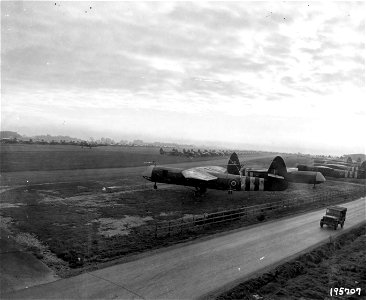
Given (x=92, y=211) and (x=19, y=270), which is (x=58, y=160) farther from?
(x=19, y=270)

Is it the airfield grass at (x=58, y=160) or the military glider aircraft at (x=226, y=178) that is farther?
the airfield grass at (x=58, y=160)

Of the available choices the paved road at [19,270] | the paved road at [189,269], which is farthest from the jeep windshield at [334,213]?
the paved road at [19,270]

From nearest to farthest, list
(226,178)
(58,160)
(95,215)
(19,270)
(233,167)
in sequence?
(19,270) → (95,215) → (226,178) → (233,167) → (58,160)

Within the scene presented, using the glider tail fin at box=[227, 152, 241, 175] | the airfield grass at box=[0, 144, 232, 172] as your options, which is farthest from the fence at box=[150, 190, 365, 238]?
the airfield grass at box=[0, 144, 232, 172]

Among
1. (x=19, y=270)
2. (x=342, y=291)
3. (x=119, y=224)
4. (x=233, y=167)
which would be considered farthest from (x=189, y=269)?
(x=233, y=167)

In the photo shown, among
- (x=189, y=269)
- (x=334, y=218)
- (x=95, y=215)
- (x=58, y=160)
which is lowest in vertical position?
(x=189, y=269)

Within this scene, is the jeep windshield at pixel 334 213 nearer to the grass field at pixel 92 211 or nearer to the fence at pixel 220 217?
the fence at pixel 220 217
